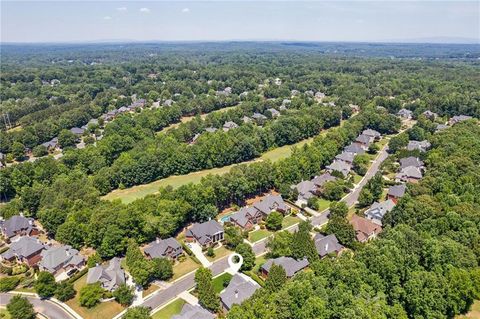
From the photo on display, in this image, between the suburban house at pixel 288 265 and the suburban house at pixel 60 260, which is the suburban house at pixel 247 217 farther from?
the suburban house at pixel 60 260

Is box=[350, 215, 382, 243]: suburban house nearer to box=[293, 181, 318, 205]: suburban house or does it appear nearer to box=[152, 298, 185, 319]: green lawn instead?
box=[293, 181, 318, 205]: suburban house

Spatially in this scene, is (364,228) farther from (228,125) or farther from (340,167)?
(228,125)

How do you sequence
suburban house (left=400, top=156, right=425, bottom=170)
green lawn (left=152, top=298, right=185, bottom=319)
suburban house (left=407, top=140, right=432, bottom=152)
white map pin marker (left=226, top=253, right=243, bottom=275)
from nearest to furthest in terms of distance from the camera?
green lawn (left=152, top=298, right=185, bottom=319) → white map pin marker (left=226, top=253, right=243, bottom=275) → suburban house (left=400, top=156, right=425, bottom=170) → suburban house (left=407, top=140, right=432, bottom=152)

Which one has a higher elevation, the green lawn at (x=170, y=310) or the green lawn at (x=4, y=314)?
the green lawn at (x=170, y=310)

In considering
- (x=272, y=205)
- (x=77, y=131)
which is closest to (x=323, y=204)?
(x=272, y=205)

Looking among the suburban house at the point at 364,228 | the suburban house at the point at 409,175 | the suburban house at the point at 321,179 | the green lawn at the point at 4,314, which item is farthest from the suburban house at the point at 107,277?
the suburban house at the point at 409,175

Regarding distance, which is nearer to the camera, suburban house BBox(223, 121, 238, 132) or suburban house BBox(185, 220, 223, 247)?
suburban house BBox(185, 220, 223, 247)

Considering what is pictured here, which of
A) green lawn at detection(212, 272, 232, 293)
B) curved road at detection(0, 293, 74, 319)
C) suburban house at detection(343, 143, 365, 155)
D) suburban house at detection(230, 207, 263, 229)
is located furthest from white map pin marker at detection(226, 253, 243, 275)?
suburban house at detection(343, 143, 365, 155)
